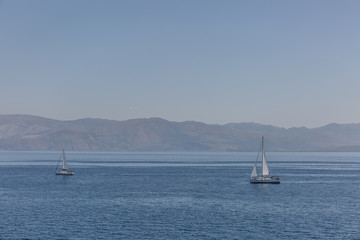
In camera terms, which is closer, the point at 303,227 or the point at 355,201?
the point at 303,227

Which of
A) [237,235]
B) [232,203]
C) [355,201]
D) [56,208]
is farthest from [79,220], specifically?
[355,201]

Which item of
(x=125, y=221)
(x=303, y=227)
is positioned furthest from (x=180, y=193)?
(x=303, y=227)

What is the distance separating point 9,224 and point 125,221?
18.9 metres

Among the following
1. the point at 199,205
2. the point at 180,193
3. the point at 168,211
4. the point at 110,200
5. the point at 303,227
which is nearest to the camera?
the point at 303,227

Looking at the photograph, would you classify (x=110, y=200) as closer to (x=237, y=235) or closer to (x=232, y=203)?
(x=232, y=203)

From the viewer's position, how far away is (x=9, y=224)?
72.2 meters

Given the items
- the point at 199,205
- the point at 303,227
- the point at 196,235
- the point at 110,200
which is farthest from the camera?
the point at 110,200

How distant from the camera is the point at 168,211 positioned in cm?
8406

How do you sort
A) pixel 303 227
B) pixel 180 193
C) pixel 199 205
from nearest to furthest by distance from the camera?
pixel 303 227, pixel 199 205, pixel 180 193

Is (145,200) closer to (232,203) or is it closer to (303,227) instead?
(232,203)

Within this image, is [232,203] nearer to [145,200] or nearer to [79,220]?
[145,200]

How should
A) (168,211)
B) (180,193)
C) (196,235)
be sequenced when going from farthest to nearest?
(180,193) → (168,211) → (196,235)

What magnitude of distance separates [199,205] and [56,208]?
29.0 meters

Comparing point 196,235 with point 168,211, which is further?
point 168,211
